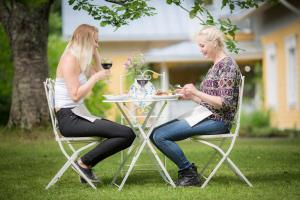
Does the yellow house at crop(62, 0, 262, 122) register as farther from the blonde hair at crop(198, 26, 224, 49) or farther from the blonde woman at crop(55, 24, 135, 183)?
the blonde woman at crop(55, 24, 135, 183)

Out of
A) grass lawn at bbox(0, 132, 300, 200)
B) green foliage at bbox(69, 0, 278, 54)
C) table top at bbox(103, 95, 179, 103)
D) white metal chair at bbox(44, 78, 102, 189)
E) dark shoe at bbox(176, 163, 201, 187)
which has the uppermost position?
green foliage at bbox(69, 0, 278, 54)

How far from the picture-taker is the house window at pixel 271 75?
23234mm

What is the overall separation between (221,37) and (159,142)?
40.9 inches

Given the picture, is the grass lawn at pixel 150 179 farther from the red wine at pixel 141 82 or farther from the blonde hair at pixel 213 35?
the blonde hair at pixel 213 35

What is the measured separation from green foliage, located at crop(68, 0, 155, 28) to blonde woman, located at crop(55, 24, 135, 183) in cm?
91

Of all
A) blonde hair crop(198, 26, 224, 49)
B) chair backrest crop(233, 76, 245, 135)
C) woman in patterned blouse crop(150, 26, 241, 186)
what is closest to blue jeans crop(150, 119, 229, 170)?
woman in patterned blouse crop(150, 26, 241, 186)

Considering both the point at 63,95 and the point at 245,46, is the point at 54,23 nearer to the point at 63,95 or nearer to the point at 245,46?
the point at 245,46

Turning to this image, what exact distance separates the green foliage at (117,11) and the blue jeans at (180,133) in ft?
4.73

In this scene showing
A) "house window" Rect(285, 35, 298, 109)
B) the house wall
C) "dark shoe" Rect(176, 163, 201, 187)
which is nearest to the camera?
"dark shoe" Rect(176, 163, 201, 187)

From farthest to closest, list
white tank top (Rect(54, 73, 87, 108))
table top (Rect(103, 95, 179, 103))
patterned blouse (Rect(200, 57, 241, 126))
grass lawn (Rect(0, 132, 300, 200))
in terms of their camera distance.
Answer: white tank top (Rect(54, 73, 87, 108)) < patterned blouse (Rect(200, 57, 241, 126)) < table top (Rect(103, 95, 179, 103)) < grass lawn (Rect(0, 132, 300, 200))

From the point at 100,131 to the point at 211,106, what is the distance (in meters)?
0.96

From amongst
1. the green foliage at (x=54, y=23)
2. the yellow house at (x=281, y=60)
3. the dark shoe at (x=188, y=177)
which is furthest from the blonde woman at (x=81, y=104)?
the green foliage at (x=54, y=23)

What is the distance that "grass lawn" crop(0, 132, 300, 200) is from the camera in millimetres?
6938

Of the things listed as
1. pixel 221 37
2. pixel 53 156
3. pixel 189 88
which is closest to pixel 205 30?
pixel 221 37
